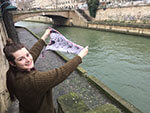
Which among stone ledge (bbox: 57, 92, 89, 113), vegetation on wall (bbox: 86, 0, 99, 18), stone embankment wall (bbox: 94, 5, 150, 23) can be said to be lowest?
stone ledge (bbox: 57, 92, 89, 113)

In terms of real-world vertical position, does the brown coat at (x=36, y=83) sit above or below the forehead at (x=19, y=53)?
below

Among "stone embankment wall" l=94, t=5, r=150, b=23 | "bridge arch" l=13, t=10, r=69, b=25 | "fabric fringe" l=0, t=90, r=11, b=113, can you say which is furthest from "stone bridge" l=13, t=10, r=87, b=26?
"fabric fringe" l=0, t=90, r=11, b=113

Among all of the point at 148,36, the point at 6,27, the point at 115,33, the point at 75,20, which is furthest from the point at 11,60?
the point at 75,20

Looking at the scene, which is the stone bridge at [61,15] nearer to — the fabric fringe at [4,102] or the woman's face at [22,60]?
the fabric fringe at [4,102]

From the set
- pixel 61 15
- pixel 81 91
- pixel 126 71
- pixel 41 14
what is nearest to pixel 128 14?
pixel 61 15

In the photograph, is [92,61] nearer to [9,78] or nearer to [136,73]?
[136,73]

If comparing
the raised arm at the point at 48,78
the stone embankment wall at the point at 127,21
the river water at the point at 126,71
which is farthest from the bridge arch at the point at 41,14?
the raised arm at the point at 48,78

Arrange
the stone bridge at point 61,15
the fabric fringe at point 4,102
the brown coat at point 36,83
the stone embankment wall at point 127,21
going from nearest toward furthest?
1. the brown coat at point 36,83
2. the fabric fringe at point 4,102
3. the stone embankment wall at point 127,21
4. the stone bridge at point 61,15

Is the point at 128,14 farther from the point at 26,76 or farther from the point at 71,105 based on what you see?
the point at 26,76

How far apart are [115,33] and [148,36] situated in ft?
16.5

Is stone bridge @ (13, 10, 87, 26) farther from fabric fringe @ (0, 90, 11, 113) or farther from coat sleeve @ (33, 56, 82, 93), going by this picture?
coat sleeve @ (33, 56, 82, 93)

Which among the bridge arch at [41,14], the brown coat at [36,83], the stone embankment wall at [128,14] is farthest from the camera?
the bridge arch at [41,14]

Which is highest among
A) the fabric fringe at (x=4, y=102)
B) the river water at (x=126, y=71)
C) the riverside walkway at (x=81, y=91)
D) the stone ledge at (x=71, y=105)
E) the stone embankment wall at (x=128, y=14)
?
the stone embankment wall at (x=128, y=14)

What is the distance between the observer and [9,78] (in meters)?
1.31
